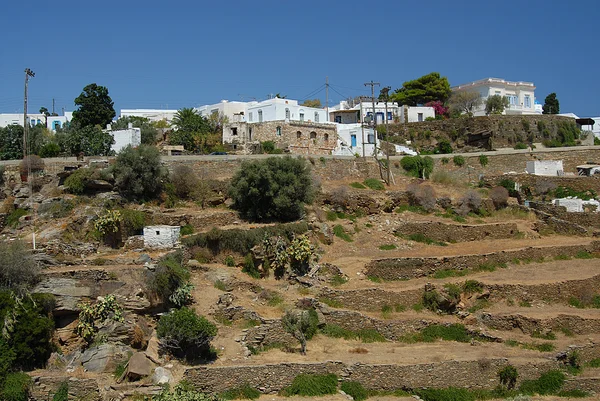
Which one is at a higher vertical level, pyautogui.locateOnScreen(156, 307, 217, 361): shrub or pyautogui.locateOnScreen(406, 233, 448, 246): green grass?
pyautogui.locateOnScreen(406, 233, 448, 246): green grass

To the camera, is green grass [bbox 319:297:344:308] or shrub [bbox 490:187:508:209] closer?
green grass [bbox 319:297:344:308]

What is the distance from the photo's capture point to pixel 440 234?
3041 cm

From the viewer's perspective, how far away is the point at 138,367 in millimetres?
18188

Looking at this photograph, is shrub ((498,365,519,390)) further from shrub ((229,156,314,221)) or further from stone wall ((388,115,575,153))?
stone wall ((388,115,575,153))

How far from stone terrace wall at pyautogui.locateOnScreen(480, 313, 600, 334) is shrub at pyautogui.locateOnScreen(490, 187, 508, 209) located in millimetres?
12564

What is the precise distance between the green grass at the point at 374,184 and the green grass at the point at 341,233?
287 inches

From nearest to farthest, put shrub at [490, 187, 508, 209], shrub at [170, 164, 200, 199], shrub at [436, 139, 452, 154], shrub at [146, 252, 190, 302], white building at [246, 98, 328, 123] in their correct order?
1. shrub at [146, 252, 190, 302]
2. shrub at [170, 164, 200, 199]
3. shrub at [490, 187, 508, 209]
4. white building at [246, 98, 328, 123]
5. shrub at [436, 139, 452, 154]

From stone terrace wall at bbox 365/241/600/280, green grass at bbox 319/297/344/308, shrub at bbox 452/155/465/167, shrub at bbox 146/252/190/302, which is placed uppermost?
shrub at bbox 452/155/465/167

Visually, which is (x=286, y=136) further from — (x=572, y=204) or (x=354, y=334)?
(x=354, y=334)

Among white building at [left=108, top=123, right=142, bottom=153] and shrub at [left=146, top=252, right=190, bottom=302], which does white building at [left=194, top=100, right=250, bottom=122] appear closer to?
white building at [left=108, top=123, right=142, bottom=153]

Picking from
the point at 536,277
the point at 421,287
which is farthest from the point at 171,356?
the point at 536,277

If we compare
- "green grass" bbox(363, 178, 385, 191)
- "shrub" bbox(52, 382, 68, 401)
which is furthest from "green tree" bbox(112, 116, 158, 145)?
"shrub" bbox(52, 382, 68, 401)

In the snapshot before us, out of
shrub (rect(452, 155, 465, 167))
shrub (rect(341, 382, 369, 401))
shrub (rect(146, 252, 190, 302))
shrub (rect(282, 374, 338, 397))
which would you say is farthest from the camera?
shrub (rect(452, 155, 465, 167))

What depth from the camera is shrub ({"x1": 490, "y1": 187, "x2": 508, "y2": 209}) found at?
34938 millimetres
